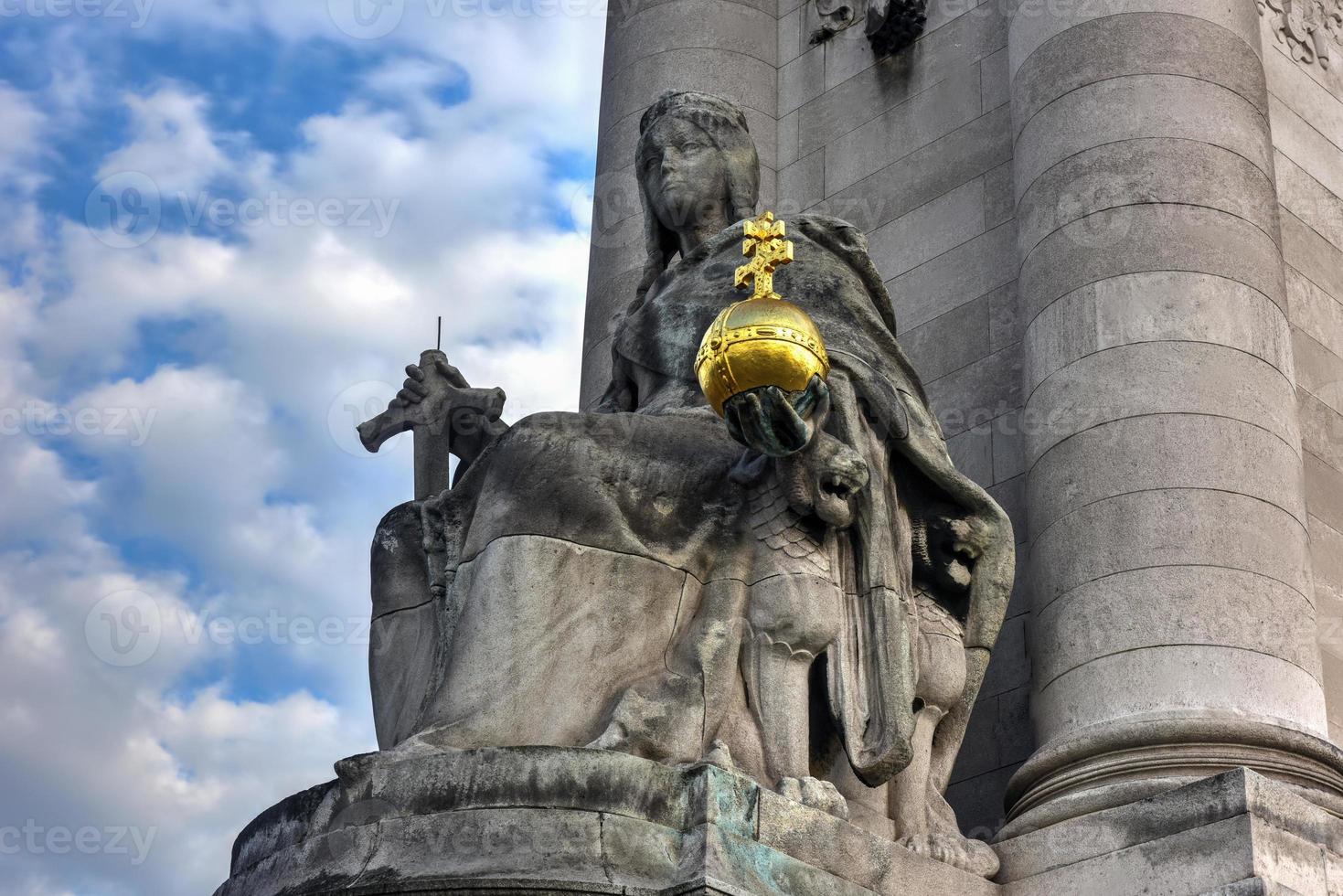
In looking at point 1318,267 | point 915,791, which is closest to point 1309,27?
point 1318,267

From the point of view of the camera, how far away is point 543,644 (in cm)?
907

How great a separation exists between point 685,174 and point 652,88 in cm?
450

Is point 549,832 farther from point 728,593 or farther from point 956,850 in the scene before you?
point 956,850

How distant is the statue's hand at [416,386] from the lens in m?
11.9

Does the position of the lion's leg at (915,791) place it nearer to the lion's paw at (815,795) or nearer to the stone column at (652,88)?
the lion's paw at (815,795)

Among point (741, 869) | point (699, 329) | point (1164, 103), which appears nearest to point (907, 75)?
point (1164, 103)

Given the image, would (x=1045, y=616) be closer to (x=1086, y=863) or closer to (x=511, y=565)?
(x=1086, y=863)

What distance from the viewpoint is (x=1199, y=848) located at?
8781mm

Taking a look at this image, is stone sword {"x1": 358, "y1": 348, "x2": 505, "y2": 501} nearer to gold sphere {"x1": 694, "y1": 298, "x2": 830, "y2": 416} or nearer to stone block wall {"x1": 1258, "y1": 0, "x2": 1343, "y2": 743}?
gold sphere {"x1": 694, "y1": 298, "x2": 830, "y2": 416}

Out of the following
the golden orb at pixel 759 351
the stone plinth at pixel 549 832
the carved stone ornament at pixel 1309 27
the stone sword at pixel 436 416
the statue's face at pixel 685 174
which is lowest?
the stone plinth at pixel 549 832

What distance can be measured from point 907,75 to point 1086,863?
6660 mm

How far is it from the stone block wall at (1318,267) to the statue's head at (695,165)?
3.56 m

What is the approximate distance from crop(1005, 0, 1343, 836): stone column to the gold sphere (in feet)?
7.93

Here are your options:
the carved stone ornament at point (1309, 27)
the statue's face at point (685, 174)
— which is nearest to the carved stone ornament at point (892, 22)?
the carved stone ornament at point (1309, 27)
